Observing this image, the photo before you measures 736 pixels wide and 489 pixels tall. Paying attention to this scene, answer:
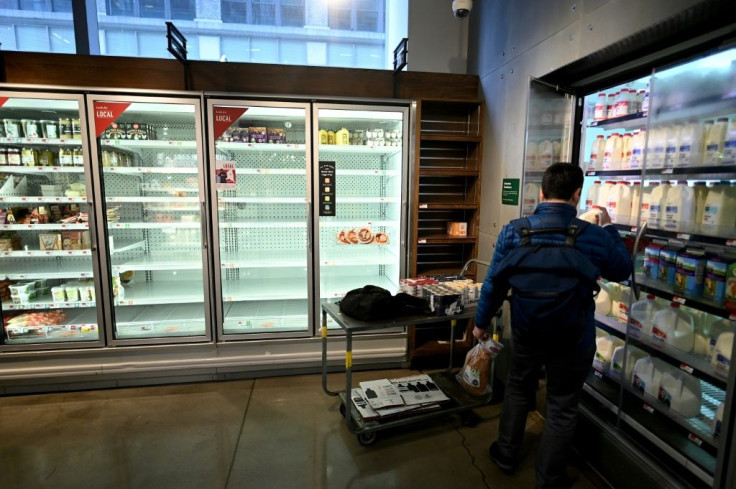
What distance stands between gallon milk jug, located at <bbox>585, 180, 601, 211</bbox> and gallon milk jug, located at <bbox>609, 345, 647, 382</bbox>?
0.94 meters

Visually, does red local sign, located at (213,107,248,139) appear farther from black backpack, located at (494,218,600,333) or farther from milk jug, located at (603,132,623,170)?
milk jug, located at (603,132,623,170)

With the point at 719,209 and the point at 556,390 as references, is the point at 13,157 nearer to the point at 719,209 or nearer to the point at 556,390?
the point at 556,390

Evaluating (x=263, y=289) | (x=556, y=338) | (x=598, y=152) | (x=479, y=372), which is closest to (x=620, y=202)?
(x=598, y=152)

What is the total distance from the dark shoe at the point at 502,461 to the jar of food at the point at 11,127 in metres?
4.08

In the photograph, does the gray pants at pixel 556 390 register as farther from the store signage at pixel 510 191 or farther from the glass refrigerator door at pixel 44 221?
the glass refrigerator door at pixel 44 221

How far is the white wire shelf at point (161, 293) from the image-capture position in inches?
127

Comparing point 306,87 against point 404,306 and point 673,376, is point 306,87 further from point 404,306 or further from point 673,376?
point 673,376

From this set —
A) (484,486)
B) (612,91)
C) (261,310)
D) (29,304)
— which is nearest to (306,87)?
(261,310)

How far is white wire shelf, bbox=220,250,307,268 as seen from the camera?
3242mm

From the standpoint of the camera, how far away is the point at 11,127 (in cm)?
292

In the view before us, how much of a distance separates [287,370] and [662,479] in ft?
8.66

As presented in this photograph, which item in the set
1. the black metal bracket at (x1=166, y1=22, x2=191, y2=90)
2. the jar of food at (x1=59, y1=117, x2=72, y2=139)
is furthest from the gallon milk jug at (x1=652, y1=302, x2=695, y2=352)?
the jar of food at (x1=59, y1=117, x2=72, y2=139)

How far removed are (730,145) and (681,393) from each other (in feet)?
4.08

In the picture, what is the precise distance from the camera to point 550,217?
1.80m
